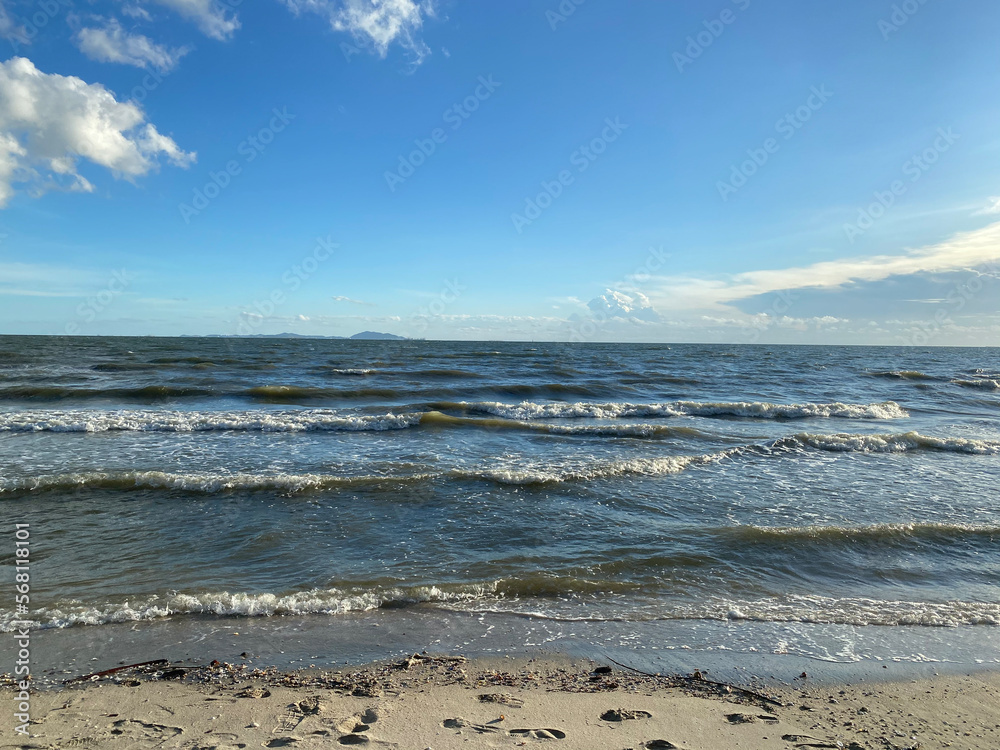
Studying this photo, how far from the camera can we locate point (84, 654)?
4379 millimetres

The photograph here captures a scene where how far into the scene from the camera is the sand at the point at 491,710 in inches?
128

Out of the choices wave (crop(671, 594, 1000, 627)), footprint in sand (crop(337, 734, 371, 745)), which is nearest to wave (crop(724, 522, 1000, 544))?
wave (crop(671, 594, 1000, 627))

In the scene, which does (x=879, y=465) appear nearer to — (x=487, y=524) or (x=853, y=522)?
(x=853, y=522)

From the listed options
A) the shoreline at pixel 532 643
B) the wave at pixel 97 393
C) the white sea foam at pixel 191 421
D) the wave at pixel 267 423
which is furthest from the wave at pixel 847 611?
the wave at pixel 97 393

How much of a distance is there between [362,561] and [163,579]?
Result: 7.30ft

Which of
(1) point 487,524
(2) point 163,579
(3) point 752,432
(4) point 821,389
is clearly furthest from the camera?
(4) point 821,389

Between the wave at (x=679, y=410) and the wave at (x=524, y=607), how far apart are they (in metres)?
13.5

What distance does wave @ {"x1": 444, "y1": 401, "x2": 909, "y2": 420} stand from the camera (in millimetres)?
19703

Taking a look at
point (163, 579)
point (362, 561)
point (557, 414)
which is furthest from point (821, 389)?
point (163, 579)

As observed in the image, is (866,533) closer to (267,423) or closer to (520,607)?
(520,607)

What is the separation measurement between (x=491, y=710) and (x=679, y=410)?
18801 millimetres

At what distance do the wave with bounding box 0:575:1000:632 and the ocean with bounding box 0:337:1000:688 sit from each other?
1.1 inches

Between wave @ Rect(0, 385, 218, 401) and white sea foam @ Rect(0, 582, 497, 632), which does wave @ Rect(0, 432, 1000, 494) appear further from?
wave @ Rect(0, 385, 218, 401)

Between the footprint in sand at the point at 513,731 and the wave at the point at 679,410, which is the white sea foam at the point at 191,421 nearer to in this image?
the wave at the point at 679,410
